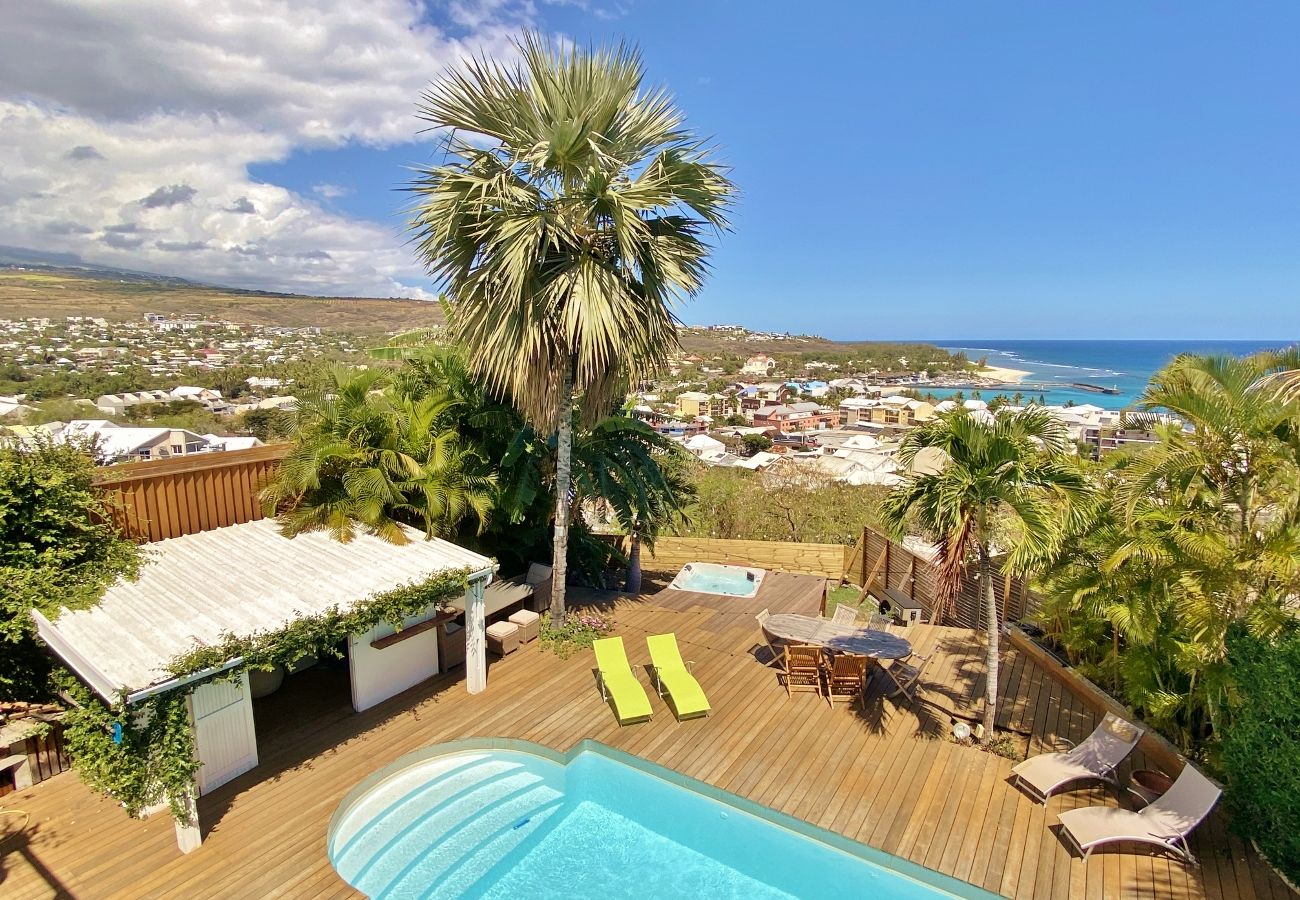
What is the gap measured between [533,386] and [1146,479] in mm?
6644

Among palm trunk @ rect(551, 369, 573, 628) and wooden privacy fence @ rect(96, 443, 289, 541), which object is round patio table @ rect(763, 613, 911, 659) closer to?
palm trunk @ rect(551, 369, 573, 628)

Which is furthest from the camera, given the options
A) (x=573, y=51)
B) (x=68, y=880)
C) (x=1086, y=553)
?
(x=573, y=51)

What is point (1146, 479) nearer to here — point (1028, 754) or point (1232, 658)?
point (1232, 658)

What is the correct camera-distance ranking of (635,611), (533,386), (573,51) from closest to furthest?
(573,51), (533,386), (635,611)

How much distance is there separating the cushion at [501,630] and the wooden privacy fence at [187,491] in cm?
348

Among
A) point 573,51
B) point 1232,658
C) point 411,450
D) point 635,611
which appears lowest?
point 635,611

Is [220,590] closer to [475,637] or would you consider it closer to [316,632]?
[316,632]

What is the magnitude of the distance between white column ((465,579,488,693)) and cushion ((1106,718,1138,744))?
683 centimetres

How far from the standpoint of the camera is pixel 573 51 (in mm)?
7469

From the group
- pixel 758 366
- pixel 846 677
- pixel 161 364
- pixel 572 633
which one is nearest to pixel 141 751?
pixel 572 633

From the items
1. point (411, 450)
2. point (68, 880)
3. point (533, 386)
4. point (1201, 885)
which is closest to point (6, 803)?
point (68, 880)

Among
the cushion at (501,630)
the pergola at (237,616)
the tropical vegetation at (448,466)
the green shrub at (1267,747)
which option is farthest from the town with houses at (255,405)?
the cushion at (501,630)

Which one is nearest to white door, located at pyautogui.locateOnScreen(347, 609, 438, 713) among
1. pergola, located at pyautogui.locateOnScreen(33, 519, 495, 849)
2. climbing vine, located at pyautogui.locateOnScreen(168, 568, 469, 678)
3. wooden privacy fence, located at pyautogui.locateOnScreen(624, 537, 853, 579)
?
pergola, located at pyautogui.locateOnScreen(33, 519, 495, 849)

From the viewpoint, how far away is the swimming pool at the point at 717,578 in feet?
43.8
